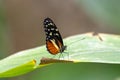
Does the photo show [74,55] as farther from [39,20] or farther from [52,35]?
[39,20]

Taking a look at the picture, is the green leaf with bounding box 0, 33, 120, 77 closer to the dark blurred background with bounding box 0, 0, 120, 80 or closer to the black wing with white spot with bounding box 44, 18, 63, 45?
the black wing with white spot with bounding box 44, 18, 63, 45

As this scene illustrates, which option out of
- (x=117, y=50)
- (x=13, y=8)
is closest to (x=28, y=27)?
(x=13, y=8)

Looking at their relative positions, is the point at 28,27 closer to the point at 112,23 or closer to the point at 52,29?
the point at 112,23

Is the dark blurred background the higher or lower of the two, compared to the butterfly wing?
lower

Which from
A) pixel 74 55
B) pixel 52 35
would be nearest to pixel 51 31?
pixel 52 35

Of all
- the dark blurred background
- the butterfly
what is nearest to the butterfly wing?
the butterfly

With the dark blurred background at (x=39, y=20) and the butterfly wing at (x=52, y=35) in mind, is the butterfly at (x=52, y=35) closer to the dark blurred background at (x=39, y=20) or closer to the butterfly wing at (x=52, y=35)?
the butterfly wing at (x=52, y=35)

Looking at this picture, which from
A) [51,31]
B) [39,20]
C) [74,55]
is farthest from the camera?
[39,20]

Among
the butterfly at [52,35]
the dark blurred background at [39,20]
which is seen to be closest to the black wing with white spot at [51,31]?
the butterfly at [52,35]
